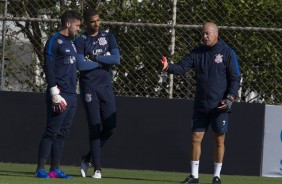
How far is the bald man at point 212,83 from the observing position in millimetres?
10898

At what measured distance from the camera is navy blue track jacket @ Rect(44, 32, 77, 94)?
35.8 ft

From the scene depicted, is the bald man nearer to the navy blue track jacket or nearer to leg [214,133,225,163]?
leg [214,133,225,163]

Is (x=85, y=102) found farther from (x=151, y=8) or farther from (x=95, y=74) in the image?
(x=151, y=8)

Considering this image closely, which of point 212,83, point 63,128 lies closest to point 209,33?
point 212,83

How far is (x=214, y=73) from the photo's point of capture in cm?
1092

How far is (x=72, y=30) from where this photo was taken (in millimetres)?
11047

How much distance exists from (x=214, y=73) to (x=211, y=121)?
55cm

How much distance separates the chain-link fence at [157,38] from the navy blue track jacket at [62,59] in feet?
7.92

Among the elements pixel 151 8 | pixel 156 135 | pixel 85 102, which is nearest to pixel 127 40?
pixel 151 8

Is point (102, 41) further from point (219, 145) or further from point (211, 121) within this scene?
point (219, 145)

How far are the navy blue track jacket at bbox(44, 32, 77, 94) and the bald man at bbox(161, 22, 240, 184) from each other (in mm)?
1094

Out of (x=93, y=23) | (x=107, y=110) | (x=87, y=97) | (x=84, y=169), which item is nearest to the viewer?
(x=93, y=23)

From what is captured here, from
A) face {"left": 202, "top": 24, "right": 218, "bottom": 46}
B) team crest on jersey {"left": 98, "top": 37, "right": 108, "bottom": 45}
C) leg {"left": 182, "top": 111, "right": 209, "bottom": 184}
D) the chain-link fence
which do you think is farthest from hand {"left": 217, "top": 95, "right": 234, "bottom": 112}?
the chain-link fence

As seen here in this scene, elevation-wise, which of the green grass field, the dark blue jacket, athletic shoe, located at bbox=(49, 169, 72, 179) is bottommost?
the green grass field
